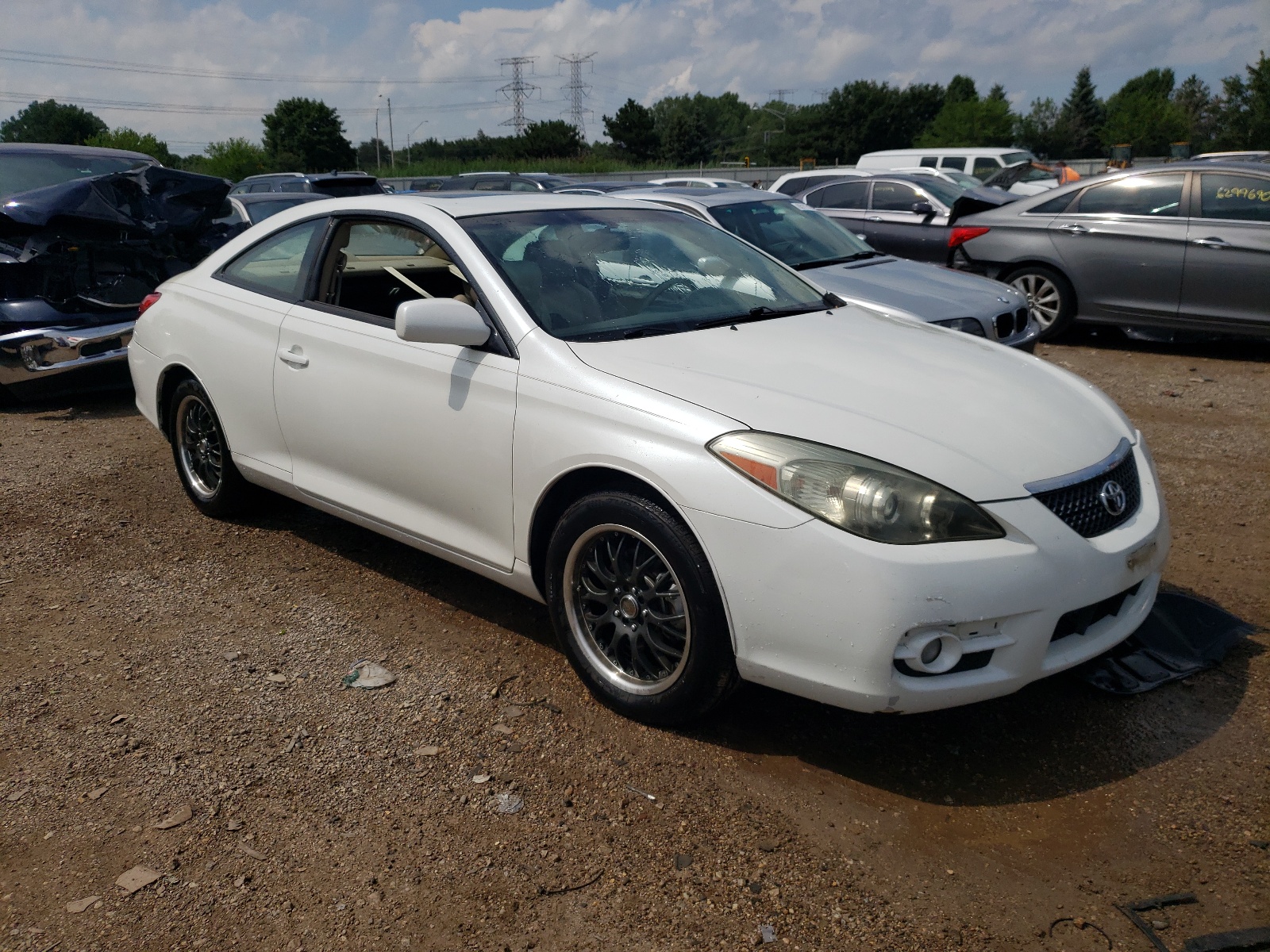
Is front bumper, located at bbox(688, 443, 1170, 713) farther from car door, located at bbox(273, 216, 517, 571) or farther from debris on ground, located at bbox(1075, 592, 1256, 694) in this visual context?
car door, located at bbox(273, 216, 517, 571)

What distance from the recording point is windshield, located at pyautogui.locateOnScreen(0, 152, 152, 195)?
7.90 meters

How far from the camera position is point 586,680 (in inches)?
131

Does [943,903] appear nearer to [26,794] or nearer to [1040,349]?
[26,794]

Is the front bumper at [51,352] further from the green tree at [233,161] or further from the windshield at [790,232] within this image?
the green tree at [233,161]

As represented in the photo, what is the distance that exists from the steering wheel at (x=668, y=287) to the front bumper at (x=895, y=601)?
1207 mm

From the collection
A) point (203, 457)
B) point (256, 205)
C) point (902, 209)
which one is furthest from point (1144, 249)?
point (256, 205)

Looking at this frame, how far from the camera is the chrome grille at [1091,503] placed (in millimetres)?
2869

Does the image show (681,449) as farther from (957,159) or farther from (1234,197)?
(957,159)

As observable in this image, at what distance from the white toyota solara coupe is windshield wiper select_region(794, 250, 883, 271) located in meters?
3.12

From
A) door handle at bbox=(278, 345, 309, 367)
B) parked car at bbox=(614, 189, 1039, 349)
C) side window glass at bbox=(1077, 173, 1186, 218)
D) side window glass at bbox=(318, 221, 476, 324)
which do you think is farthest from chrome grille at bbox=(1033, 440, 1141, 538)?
side window glass at bbox=(1077, 173, 1186, 218)

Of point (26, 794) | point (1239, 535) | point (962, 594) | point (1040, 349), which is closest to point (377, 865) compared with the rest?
point (26, 794)

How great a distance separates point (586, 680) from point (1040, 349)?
752 cm

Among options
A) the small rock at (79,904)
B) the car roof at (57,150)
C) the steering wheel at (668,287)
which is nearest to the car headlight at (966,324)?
the steering wheel at (668,287)

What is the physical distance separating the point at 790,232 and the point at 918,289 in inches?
50.7
